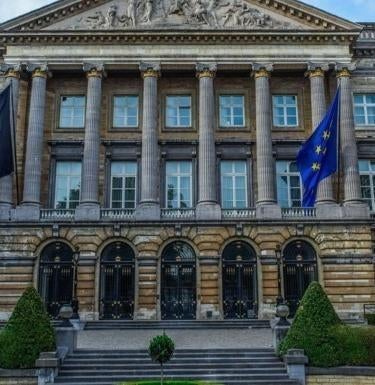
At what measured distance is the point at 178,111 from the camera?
39156mm

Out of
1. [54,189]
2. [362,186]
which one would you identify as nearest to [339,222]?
[362,186]

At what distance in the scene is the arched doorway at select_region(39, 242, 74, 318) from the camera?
112 ft

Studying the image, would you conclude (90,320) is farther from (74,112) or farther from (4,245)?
(74,112)

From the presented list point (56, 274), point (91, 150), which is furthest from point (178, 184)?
point (56, 274)

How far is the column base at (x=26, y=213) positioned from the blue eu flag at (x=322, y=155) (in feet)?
51.6

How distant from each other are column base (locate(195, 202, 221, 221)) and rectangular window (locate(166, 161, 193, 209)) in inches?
85.3

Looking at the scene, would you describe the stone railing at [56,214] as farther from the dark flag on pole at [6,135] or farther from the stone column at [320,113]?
the stone column at [320,113]

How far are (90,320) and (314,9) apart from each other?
2348cm

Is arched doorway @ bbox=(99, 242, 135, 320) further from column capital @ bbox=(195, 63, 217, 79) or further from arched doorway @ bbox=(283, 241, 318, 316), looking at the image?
column capital @ bbox=(195, 63, 217, 79)

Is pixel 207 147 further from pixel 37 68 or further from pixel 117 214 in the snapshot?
pixel 37 68

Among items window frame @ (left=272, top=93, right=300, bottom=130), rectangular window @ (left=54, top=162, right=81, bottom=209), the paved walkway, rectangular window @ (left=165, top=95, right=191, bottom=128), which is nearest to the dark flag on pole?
rectangular window @ (left=54, top=162, right=81, bottom=209)

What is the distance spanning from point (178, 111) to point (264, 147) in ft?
21.1

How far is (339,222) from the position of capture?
34.5 metres

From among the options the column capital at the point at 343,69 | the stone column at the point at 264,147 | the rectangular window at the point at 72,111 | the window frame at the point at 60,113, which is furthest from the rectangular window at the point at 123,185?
the column capital at the point at 343,69
